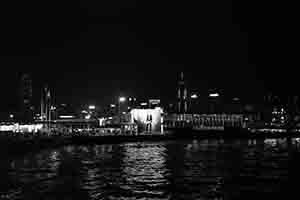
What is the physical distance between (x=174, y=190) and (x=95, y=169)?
1114cm

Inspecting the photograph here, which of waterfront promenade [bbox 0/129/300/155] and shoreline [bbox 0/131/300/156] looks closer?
shoreline [bbox 0/131/300/156]

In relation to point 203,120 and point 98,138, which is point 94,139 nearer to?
point 98,138

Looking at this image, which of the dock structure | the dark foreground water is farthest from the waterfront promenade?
the dock structure

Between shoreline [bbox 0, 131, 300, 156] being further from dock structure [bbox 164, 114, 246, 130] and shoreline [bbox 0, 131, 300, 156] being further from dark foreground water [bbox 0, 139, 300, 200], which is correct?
dock structure [bbox 164, 114, 246, 130]

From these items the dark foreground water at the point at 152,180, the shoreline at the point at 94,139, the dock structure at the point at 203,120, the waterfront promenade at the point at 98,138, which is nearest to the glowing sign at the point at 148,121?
the waterfront promenade at the point at 98,138

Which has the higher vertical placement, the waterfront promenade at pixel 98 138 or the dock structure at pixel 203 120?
the dock structure at pixel 203 120

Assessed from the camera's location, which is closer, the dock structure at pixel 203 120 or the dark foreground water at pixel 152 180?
the dark foreground water at pixel 152 180

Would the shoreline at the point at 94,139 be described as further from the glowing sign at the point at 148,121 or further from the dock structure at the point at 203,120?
the dock structure at the point at 203,120

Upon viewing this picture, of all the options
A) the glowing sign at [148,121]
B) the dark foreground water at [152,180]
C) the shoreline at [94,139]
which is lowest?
the dark foreground water at [152,180]

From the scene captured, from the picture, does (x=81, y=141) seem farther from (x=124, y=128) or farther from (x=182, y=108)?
(x=182, y=108)

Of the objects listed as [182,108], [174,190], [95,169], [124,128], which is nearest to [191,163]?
[95,169]

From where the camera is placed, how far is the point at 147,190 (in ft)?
72.2

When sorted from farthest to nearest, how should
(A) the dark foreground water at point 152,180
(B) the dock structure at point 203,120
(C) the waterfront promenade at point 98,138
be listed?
1. (B) the dock structure at point 203,120
2. (C) the waterfront promenade at point 98,138
3. (A) the dark foreground water at point 152,180

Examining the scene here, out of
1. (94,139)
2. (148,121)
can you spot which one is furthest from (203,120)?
(94,139)
